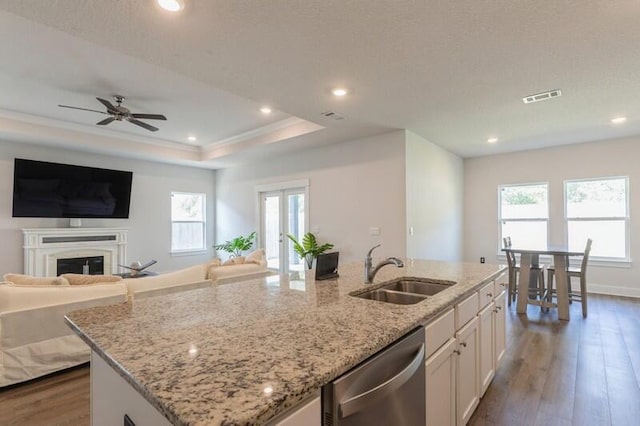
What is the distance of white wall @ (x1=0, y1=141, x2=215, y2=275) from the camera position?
5.32 meters

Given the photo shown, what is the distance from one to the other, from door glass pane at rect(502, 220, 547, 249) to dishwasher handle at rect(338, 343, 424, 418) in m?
6.04

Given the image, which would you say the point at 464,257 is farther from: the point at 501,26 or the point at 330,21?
the point at 330,21

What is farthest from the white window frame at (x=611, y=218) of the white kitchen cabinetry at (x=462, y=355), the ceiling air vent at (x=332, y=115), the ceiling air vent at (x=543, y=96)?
the ceiling air vent at (x=332, y=115)

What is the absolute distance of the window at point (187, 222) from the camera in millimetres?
7473

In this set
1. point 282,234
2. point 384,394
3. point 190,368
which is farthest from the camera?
point 282,234

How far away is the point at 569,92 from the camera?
339cm

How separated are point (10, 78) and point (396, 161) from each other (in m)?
4.85

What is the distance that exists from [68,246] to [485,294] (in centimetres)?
664

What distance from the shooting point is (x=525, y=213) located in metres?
6.34

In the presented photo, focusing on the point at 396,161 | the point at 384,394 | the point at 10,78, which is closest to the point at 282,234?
the point at 396,161

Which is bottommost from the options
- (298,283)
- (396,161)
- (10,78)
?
(298,283)

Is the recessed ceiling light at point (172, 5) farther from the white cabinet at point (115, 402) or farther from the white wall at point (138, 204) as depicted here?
the white wall at point (138, 204)

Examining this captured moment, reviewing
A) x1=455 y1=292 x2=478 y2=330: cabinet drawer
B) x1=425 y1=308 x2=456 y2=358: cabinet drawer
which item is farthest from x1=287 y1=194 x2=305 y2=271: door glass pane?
x1=425 y1=308 x2=456 y2=358: cabinet drawer

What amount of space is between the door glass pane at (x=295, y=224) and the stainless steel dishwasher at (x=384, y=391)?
500 cm
